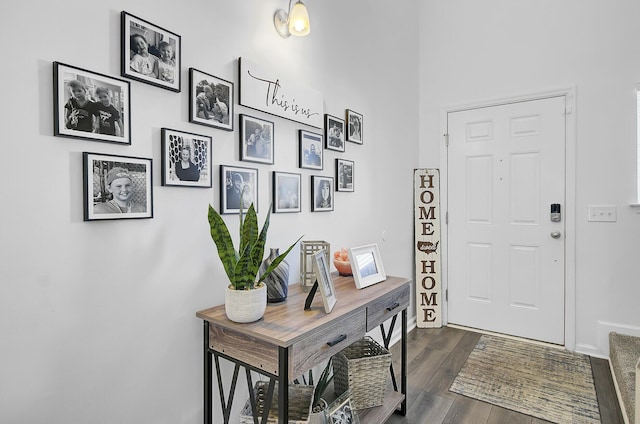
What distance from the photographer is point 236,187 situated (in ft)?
5.42

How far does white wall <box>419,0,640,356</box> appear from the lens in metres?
2.64

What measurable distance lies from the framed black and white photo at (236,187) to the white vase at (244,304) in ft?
1.33

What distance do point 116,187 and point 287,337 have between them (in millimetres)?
776

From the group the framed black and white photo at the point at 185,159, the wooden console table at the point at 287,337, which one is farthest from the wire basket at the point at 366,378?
the framed black and white photo at the point at 185,159

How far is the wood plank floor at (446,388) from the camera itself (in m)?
1.97

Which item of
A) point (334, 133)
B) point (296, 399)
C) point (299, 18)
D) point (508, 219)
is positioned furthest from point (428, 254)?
point (299, 18)

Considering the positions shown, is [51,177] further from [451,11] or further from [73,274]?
[451,11]

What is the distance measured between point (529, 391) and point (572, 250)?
1.23 metres

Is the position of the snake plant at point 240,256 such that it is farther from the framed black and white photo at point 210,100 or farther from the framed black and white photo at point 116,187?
the framed black and white photo at point 210,100

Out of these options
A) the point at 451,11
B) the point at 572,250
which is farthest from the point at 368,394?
the point at 451,11

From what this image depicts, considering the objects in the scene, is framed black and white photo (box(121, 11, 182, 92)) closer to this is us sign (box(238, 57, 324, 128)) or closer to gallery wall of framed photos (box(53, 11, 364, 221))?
gallery wall of framed photos (box(53, 11, 364, 221))

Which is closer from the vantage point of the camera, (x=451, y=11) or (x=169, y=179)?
(x=169, y=179)

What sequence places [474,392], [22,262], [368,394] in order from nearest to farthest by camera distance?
1. [22,262]
2. [368,394]
3. [474,392]

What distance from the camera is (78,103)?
1.13 metres
